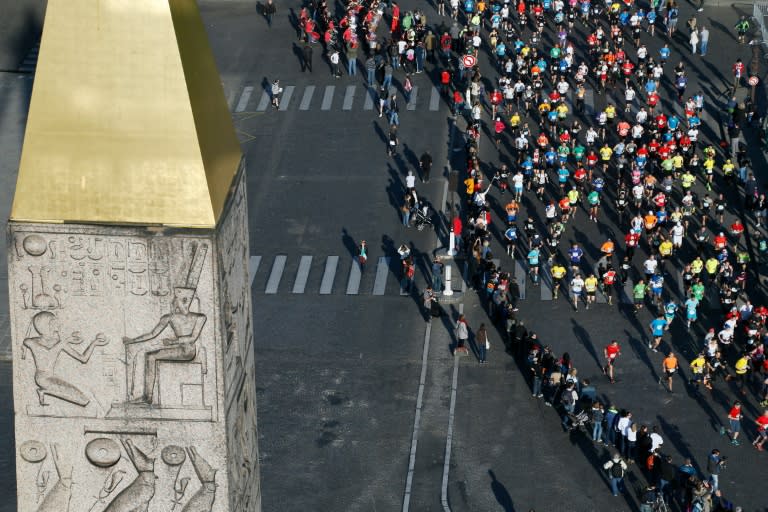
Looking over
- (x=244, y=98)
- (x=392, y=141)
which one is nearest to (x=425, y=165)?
(x=392, y=141)

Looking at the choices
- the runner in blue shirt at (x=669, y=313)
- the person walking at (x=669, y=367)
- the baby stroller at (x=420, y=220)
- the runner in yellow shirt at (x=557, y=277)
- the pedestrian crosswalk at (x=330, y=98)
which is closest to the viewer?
the person walking at (x=669, y=367)

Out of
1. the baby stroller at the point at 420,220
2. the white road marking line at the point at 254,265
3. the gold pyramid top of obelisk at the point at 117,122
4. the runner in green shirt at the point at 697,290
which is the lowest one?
the white road marking line at the point at 254,265

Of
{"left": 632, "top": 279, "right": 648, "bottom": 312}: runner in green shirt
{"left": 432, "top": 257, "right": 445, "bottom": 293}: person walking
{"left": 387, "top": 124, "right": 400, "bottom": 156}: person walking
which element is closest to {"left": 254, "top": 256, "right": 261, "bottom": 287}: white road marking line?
{"left": 432, "top": 257, "right": 445, "bottom": 293}: person walking

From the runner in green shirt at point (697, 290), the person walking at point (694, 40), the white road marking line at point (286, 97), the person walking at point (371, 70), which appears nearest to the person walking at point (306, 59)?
the white road marking line at point (286, 97)

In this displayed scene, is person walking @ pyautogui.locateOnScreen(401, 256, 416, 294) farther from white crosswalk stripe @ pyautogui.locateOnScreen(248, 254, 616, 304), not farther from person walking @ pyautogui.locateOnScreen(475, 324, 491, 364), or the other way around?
person walking @ pyautogui.locateOnScreen(475, 324, 491, 364)

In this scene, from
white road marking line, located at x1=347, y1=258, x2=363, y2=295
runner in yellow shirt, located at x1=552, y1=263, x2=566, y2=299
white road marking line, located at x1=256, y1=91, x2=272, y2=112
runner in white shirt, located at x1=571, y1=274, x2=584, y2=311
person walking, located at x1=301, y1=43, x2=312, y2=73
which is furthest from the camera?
person walking, located at x1=301, y1=43, x2=312, y2=73

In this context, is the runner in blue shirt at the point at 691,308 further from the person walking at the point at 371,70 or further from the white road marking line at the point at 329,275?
the person walking at the point at 371,70

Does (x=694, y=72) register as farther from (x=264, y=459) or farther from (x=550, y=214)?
(x=264, y=459)
